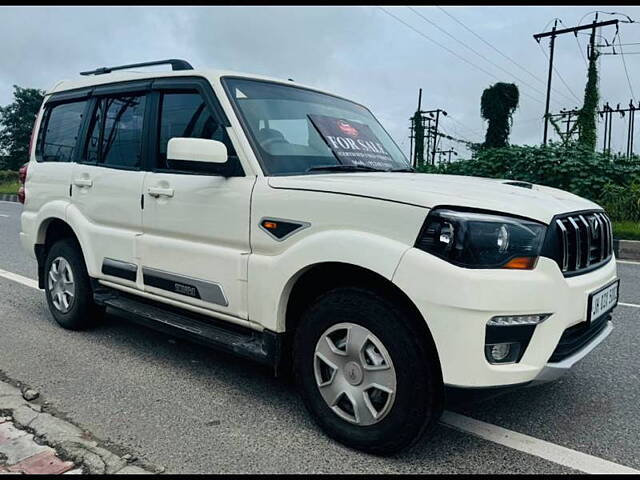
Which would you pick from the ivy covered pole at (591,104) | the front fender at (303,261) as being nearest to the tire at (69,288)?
the front fender at (303,261)

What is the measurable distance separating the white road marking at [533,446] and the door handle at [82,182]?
302 centimetres

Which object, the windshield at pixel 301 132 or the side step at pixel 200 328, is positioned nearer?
the side step at pixel 200 328

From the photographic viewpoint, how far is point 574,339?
2.62m

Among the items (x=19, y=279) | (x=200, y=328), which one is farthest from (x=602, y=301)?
(x=19, y=279)

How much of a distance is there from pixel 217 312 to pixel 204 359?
2.81ft

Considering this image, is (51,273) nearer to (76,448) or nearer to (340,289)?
(76,448)

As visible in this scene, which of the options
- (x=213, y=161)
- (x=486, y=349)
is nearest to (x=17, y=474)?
(x=213, y=161)

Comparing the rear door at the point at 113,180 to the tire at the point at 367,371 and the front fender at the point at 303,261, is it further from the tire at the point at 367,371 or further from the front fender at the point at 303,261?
the tire at the point at 367,371

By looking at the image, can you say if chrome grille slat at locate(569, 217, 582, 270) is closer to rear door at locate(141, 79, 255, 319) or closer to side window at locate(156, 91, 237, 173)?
rear door at locate(141, 79, 255, 319)

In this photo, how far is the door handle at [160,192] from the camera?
352cm

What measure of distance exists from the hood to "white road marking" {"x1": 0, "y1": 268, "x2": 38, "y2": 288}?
452cm

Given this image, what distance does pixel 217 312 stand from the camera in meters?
Result: 3.29

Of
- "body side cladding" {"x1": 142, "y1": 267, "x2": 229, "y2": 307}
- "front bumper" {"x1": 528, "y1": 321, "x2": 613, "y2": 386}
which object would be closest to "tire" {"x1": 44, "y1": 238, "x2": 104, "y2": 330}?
"body side cladding" {"x1": 142, "y1": 267, "x2": 229, "y2": 307}

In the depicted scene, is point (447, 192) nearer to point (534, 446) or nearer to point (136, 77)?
point (534, 446)
